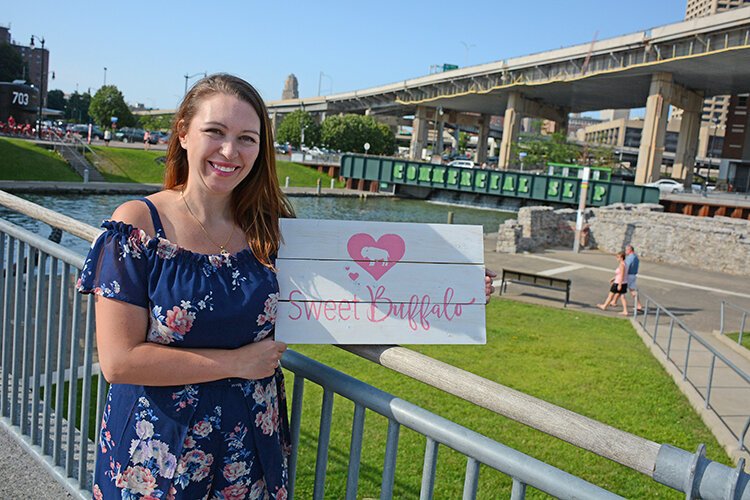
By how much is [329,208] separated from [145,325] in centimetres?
4532

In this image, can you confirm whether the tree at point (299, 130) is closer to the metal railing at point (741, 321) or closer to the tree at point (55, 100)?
the tree at point (55, 100)

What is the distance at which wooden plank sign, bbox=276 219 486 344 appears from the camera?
2.46 meters

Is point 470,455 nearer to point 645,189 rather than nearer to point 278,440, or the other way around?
point 278,440

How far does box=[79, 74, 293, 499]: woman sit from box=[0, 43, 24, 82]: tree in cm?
10295

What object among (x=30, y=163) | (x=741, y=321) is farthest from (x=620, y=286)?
(x=30, y=163)

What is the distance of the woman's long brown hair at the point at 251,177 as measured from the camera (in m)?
2.39

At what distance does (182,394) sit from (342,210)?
45.0 m

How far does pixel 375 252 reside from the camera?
250 centimetres

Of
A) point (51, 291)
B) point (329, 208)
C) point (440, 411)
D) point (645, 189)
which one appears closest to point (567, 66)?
point (645, 189)

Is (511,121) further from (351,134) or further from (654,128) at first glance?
(351,134)

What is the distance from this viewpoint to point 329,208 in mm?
47344

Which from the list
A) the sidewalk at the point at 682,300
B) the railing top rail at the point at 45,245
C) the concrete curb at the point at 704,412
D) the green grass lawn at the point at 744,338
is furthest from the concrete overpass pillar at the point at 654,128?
the railing top rail at the point at 45,245

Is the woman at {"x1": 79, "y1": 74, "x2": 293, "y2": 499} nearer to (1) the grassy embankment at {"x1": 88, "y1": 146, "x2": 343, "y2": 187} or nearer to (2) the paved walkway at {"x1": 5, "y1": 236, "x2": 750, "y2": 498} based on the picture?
(2) the paved walkway at {"x1": 5, "y1": 236, "x2": 750, "y2": 498}

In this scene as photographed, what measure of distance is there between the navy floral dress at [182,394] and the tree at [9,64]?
4060 inches
